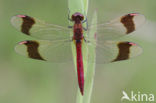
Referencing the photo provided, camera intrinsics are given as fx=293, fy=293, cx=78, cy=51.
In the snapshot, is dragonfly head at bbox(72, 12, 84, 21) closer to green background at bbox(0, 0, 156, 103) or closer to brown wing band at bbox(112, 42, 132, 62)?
brown wing band at bbox(112, 42, 132, 62)

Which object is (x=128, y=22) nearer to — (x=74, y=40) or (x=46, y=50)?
(x=74, y=40)

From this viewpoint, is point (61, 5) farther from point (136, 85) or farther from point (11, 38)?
point (136, 85)

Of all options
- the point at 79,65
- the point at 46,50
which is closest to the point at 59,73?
the point at 46,50

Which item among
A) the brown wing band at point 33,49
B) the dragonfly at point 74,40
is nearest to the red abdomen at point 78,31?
the dragonfly at point 74,40

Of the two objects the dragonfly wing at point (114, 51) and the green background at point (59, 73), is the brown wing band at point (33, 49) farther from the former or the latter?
the green background at point (59, 73)

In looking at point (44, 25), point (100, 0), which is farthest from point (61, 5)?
point (44, 25)

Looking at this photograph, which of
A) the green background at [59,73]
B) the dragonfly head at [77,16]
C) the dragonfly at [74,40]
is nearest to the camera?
the dragonfly head at [77,16]
